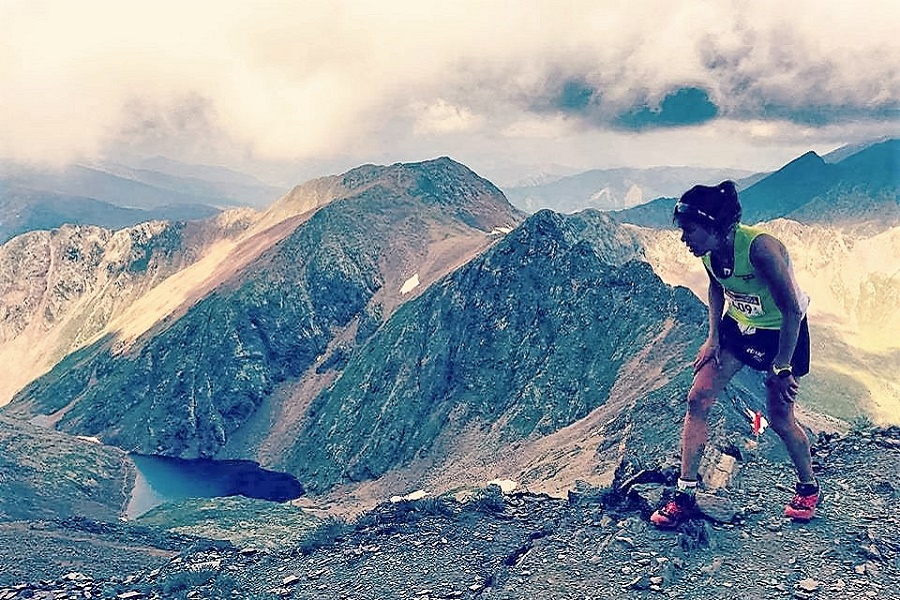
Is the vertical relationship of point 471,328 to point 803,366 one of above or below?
below

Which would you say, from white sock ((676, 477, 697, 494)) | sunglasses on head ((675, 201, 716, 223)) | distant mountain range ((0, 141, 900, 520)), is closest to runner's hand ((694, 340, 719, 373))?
white sock ((676, 477, 697, 494))

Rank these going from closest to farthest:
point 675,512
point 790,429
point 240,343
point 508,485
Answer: point 790,429 → point 675,512 → point 508,485 → point 240,343

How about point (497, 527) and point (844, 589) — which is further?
point (497, 527)

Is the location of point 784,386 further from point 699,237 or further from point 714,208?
point 714,208

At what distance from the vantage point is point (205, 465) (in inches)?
5138

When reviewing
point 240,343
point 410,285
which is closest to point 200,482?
point 240,343

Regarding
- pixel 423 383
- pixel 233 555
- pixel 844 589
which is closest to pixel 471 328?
pixel 423 383

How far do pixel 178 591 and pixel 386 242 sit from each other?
140m

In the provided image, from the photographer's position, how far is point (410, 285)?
148 meters

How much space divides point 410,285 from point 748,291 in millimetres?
134834

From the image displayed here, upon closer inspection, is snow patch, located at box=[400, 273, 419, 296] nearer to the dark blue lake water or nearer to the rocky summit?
the rocky summit

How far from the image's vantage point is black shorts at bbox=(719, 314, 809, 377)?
584 inches

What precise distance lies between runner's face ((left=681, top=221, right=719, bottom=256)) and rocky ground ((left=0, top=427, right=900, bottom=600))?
8.08m

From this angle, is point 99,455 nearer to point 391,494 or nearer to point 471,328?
point 391,494
